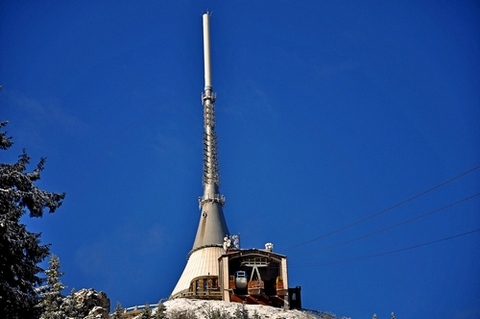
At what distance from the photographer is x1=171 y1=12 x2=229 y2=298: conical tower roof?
74000 mm

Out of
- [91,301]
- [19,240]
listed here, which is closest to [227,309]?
[91,301]

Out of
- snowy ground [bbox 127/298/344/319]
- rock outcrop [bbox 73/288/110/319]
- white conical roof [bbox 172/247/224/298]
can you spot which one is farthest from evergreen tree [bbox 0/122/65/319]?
white conical roof [bbox 172/247/224/298]

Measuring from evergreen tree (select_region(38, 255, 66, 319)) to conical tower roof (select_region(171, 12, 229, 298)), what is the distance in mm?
34458

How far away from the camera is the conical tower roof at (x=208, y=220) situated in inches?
2913

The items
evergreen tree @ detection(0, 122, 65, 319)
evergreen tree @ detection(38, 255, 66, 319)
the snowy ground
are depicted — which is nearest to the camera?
evergreen tree @ detection(0, 122, 65, 319)

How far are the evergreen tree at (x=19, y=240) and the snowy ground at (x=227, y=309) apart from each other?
3391cm

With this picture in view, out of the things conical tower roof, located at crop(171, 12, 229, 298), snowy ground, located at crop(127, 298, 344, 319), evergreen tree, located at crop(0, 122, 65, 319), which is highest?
conical tower roof, located at crop(171, 12, 229, 298)

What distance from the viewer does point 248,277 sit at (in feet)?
222

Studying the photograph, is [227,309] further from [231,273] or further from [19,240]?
[19,240]

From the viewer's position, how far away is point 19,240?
2212 centimetres

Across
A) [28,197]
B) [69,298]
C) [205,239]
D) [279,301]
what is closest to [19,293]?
[28,197]

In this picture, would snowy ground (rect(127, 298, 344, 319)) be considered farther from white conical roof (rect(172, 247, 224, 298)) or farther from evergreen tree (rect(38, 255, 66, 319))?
evergreen tree (rect(38, 255, 66, 319))

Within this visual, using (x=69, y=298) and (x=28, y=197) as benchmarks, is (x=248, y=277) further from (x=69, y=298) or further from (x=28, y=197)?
(x=28, y=197)

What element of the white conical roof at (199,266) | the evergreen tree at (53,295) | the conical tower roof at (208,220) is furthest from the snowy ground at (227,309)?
the evergreen tree at (53,295)
